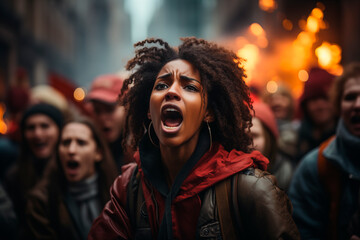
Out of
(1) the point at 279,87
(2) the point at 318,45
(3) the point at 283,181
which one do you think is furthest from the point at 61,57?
(3) the point at 283,181

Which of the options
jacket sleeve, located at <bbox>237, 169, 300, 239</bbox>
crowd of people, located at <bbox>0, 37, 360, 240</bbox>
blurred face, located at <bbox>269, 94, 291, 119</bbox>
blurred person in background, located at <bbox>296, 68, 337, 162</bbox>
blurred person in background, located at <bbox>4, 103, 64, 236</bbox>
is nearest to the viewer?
jacket sleeve, located at <bbox>237, 169, 300, 239</bbox>

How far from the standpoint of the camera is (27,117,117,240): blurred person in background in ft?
11.4

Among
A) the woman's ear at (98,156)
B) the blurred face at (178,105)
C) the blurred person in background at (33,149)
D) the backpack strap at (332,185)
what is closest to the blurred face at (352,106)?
the backpack strap at (332,185)

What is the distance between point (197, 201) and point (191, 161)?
276 mm

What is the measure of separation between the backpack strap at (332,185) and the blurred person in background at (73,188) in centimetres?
214

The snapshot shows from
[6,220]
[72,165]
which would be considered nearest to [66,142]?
[72,165]

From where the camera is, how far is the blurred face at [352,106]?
3.08 metres

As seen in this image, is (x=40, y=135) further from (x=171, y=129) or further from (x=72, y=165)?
(x=171, y=129)

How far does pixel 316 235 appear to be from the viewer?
3.04m

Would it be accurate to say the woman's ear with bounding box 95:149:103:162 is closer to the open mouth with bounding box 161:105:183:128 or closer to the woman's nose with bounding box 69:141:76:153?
the woman's nose with bounding box 69:141:76:153

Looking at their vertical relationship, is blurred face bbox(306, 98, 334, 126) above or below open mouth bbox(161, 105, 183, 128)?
below

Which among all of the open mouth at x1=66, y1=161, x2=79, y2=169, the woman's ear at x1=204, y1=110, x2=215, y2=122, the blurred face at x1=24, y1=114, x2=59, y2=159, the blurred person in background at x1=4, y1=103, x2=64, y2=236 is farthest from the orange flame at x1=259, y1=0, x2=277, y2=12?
the woman's ear at x1=204, y1=110, x2=215, y2=122

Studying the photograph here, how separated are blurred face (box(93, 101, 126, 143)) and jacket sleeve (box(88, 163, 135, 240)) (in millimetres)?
2395

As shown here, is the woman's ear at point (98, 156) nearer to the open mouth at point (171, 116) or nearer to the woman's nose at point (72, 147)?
the woman's nose at point (72, 147)
